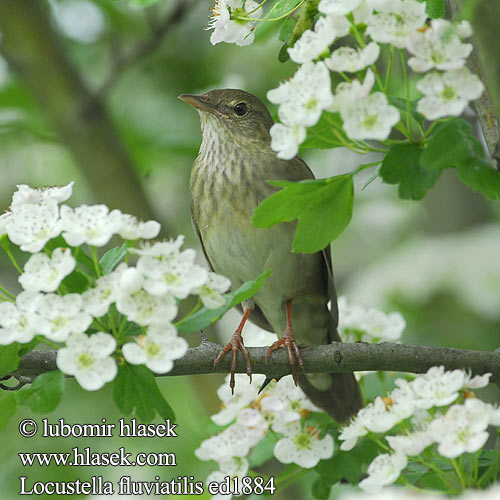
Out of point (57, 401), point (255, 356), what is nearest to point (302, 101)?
point (57, 401)

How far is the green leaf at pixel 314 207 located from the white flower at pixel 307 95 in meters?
0.23

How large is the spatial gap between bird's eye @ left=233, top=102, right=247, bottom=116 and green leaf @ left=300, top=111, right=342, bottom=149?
1983 mm

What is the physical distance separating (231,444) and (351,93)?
129 centimetres

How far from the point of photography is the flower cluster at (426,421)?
2133 mm

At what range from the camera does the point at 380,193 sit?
23.2ft

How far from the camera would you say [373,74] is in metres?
2.06

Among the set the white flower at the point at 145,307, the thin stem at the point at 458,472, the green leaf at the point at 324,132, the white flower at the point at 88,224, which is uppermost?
the green leaf at the point at 324,132

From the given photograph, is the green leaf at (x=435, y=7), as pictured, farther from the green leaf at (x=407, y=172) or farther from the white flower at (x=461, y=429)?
the white flower at (x=461, y=429)

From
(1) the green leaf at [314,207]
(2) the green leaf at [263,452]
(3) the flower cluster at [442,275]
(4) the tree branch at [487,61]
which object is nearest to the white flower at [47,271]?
(1) the green leaf at [314,207]

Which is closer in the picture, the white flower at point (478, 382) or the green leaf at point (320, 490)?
the white flower at point (478, 382)

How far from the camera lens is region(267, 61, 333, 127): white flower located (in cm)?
200

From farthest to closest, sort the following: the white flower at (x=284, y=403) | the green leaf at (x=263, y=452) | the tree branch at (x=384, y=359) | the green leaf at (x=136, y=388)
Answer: the green leaf at (x=263, y=452) < the white flower at (x=284, y=403) < the tree branch at (x=384, y=359) < the green leaf at (x=136, y=388)

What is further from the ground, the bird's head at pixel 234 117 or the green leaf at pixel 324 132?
the bird's head at pixel 234 117

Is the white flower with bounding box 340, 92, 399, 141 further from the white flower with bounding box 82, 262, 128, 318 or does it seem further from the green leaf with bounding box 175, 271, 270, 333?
the white flower with bounding box 82, 262, 128, 318
